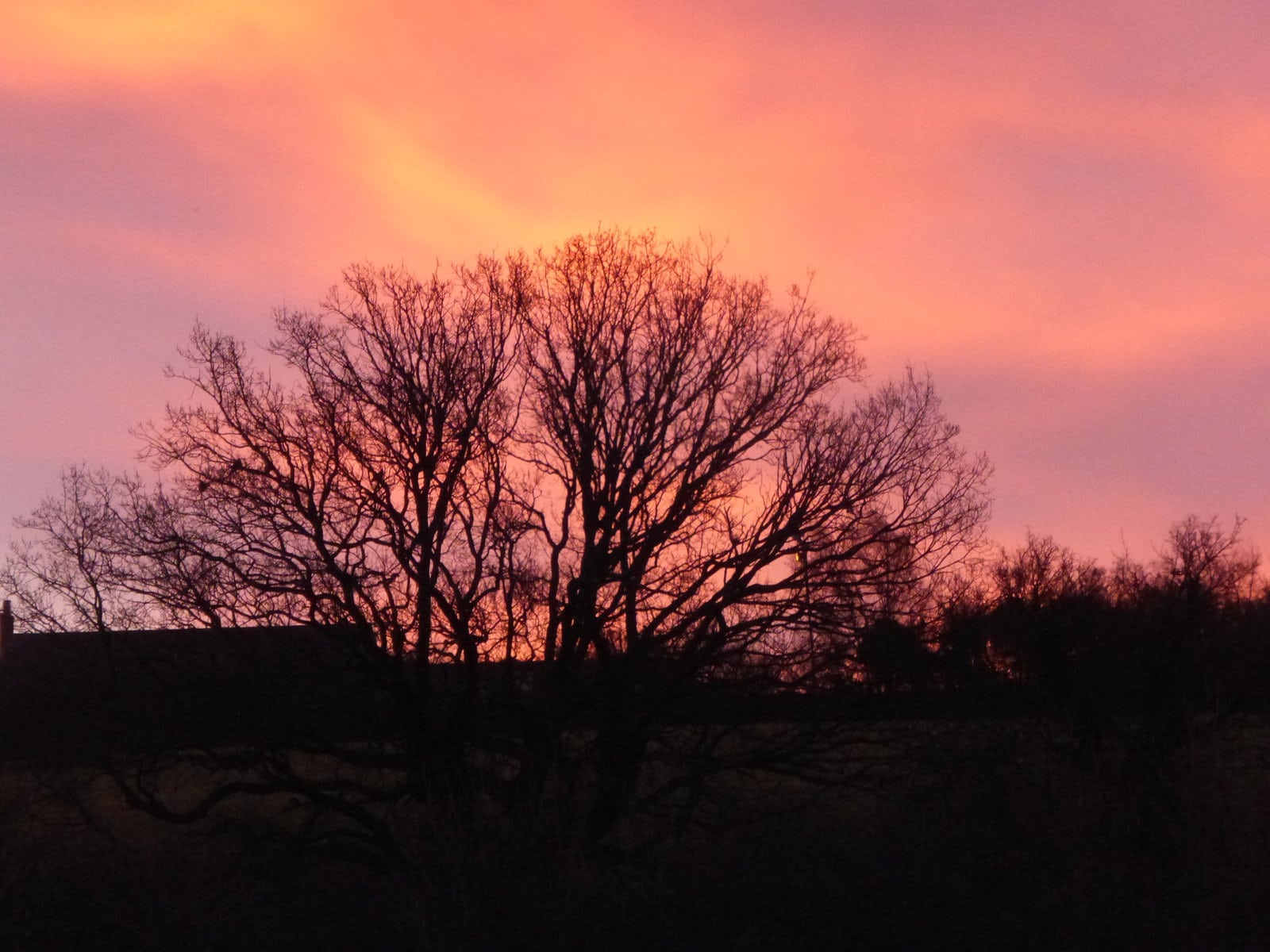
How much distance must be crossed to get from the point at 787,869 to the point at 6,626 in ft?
41.1

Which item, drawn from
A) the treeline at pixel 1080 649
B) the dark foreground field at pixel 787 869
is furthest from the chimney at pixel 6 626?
the treeline at pixel 1080 649

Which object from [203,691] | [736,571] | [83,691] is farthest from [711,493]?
[83,691]

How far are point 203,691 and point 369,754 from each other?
2861 millimetres

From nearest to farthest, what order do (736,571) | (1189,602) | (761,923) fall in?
(761,923) → (736,571) → (1189,602)

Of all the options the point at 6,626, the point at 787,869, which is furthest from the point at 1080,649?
the point at 6,626

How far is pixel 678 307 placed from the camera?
81.9 feet

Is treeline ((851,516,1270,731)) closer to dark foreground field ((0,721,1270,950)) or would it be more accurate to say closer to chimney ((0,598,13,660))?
dark foreground field ((0,721,1270,950))

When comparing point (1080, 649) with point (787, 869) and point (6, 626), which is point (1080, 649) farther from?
point (6, 626)

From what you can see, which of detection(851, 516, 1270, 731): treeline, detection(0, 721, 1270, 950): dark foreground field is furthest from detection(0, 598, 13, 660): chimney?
detection(851, 516, 1270, 731): treeline

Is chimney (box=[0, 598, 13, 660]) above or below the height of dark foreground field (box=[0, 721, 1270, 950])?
above

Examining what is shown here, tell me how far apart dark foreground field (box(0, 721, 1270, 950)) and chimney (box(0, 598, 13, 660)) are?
2083 millimetres

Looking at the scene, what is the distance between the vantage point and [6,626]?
22.1 meters

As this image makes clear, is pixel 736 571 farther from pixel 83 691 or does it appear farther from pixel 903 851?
pixel 83 691

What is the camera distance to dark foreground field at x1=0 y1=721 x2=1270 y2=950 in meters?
18.9
